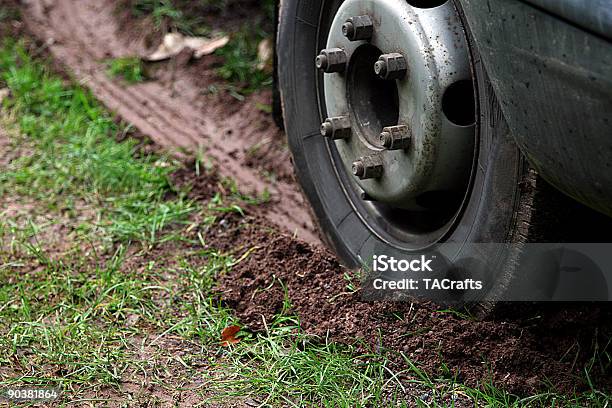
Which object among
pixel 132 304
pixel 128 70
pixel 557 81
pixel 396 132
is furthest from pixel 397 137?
pixel 128 70

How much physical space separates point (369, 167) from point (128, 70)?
2386 millimetres

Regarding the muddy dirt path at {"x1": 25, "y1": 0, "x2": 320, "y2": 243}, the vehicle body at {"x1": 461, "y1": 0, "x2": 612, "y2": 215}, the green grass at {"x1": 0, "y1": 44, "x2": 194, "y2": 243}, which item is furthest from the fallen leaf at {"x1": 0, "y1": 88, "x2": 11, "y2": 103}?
the vehicle body at {"x1": 461, "y1": 0, "x2": 612, "y2": 215}

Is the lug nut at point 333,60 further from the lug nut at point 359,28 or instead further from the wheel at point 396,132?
the lug nut at point 359,28

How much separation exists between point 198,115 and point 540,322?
229 centimetres

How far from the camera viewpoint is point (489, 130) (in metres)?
2.06

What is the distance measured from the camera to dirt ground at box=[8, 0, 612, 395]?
7.29ft

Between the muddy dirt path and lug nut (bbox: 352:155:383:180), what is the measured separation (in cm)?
64

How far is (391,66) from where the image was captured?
2.26 meters

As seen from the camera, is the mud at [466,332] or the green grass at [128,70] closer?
the mud at [466,332]

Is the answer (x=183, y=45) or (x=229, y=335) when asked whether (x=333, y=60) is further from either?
(x=183, y=45)

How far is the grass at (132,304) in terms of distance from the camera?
224cm

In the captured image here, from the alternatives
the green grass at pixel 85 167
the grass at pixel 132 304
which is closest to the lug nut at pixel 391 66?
the grass at pixel 132 304

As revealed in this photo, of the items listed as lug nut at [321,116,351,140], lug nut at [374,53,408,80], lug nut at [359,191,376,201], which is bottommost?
lug nut at [359,191,376,201]

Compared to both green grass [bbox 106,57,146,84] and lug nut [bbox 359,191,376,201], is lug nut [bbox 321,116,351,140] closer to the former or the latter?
lug nut [bbox 359,191,376,201]
